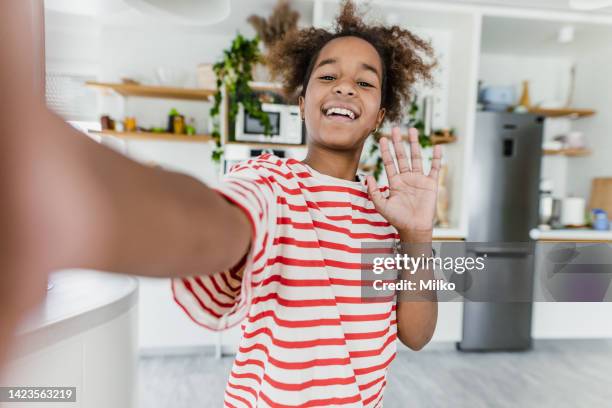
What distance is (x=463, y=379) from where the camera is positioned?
2.40m

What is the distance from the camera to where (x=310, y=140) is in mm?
701

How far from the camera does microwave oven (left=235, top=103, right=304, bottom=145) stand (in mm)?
2482

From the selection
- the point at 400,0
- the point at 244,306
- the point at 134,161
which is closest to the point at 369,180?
the point at 244,306

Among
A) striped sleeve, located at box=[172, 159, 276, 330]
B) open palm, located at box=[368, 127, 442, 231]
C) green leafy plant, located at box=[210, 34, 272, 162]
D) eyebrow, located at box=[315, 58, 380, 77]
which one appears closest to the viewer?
striped sleeve, located at box=[172, 159, 276, 330]

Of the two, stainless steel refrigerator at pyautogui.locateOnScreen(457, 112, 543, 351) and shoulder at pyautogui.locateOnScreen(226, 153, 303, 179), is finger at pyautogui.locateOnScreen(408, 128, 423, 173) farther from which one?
stainless steel refrigerator at pyautogui.locateOnScreen(457, 112, 543, 351)

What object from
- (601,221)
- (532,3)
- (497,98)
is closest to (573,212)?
(601,221)

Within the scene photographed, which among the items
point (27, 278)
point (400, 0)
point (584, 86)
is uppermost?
point (400, 0)

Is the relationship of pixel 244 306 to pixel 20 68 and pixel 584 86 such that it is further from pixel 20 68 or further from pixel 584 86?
pixel 584 86

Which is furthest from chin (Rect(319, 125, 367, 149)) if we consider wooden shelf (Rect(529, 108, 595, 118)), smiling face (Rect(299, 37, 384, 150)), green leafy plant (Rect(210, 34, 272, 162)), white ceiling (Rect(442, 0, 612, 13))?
wooden shelf (Rect(529, 108, 595, 118))

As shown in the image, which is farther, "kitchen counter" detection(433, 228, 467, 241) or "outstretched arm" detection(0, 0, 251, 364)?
"kitchen counter" detection(433, 228, 467, 241)

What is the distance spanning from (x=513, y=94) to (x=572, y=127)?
0.80 m

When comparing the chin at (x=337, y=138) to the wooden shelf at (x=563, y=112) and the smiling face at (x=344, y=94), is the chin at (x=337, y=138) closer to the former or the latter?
the smiling face at (x=344, y=94)

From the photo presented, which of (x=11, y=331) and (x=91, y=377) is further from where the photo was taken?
(x=91, y=377)

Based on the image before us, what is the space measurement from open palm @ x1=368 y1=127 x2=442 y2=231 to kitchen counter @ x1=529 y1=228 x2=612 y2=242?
8.35 feet
